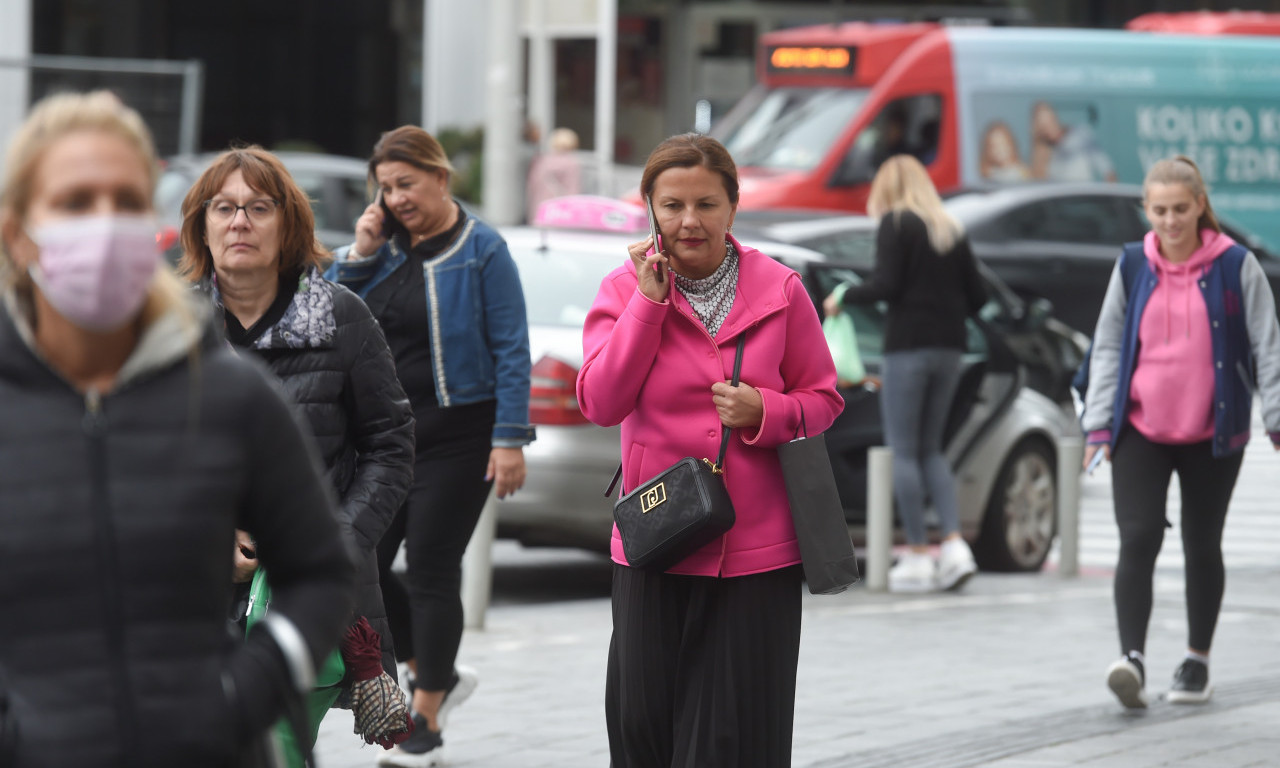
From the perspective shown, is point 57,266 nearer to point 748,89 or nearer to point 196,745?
point 196,745

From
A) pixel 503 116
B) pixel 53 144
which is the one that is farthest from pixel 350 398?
pixel 503 116

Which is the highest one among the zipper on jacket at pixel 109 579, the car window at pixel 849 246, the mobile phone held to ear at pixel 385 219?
the mobile phone held to ear at pixel 385 219

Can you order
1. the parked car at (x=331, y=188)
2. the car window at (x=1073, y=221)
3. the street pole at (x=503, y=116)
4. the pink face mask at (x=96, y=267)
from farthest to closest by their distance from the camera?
1. the street pole at (x=503, y=116)
2. the car window at (x=1073, y=221)
3. the parked car at (x=331, y=188)
4. the pink face mask at (x=96, y=267)

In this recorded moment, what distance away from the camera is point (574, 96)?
1216 inches

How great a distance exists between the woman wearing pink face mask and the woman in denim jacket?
11.1 ft

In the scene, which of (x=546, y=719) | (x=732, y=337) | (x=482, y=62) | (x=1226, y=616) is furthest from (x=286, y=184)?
(x=482, y=62)

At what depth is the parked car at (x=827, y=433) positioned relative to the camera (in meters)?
8.46

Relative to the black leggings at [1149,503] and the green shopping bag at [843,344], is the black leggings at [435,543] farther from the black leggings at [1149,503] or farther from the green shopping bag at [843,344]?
the green shopping bag at [843,344]

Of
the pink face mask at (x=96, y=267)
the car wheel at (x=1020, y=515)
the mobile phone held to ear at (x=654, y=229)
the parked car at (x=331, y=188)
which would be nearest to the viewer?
the pink face mask at (x=96, y=267)

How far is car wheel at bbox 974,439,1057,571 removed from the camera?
1019 cm

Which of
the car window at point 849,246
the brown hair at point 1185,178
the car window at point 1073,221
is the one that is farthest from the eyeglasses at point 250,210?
the car window at point 1073,221

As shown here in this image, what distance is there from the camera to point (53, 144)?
7.60ft

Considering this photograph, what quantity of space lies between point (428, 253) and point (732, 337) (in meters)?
1.82

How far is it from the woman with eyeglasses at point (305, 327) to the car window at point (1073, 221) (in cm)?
1178
